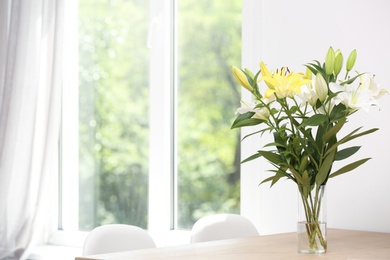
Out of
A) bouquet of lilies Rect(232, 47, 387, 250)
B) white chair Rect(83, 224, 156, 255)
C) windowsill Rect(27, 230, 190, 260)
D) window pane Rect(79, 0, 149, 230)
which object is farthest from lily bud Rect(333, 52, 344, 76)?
window pane Rect(79, 0, 149, 230)

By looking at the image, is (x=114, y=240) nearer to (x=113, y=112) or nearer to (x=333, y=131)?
(x=333, y=131)

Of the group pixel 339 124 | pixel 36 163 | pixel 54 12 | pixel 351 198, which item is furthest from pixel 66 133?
pixel 339 124

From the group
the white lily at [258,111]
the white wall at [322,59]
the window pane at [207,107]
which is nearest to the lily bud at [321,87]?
the white lily at [258,111]

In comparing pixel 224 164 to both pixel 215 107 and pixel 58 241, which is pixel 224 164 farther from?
pixel 58 241

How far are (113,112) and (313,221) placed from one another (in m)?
1.90

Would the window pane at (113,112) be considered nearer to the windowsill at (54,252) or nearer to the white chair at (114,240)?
the windowsill at (54,252)

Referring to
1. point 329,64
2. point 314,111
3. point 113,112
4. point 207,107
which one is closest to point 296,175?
point 314,111

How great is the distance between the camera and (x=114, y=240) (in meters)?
2.63

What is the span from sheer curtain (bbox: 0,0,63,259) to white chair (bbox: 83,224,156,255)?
1252 mm

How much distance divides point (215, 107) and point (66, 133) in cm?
89

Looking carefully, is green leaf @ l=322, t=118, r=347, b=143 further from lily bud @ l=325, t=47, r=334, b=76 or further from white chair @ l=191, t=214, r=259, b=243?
white chair @ l=191, t=214, r=259, b=243

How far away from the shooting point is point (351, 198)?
→ 9.93ft

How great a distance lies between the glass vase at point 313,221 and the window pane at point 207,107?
4.24ft

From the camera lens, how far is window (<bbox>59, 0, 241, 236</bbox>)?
3611 millimetres
